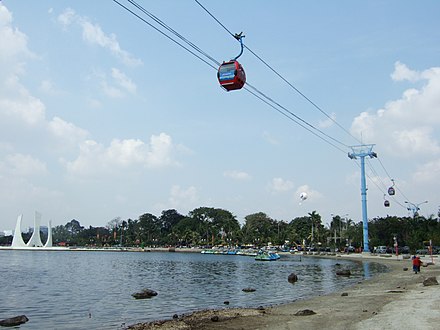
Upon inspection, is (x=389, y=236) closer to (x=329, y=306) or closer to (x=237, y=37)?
(x=329, y=306)

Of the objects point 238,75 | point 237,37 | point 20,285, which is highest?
point 237,37

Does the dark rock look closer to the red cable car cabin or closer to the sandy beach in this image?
the sandy beach

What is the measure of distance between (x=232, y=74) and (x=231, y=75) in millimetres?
60

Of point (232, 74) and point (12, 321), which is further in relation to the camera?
point (12, 321)

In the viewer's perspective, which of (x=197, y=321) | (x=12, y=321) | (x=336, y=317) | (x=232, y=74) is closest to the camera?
(x=232, y=74)

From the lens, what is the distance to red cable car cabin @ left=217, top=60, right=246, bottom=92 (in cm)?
1877

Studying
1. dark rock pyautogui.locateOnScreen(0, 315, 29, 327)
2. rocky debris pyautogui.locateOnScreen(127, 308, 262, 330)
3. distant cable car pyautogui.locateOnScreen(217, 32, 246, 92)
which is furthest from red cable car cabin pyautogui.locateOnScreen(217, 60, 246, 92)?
dark rock pyautogui.locateOnScreen(0, 315, 29, 327)

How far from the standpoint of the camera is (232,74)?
1877cm

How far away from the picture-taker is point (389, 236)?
13425 cm

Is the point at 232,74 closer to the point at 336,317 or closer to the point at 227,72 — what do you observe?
the point at 227,72

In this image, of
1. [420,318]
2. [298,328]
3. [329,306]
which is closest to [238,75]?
[298,328]

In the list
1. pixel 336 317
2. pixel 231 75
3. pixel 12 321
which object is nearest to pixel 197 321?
pixel 336 317

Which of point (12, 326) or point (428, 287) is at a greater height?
point (428, 287)

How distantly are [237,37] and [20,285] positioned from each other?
46.5m
